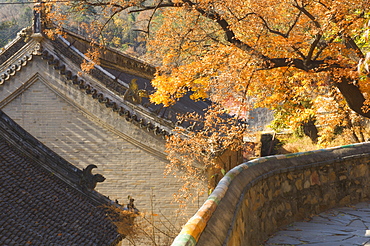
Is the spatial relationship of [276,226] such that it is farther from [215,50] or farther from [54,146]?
[54,146]

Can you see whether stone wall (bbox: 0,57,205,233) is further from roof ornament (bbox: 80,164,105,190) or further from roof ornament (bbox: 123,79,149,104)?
roof ornament (bbox: 80,164,105,190)

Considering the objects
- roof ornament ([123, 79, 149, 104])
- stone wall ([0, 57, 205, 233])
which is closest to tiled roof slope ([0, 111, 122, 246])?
stone wall ([0, 57, 205, 233])

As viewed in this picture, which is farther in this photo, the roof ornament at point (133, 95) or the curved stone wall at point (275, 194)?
the roof ornament at point (133, 95)

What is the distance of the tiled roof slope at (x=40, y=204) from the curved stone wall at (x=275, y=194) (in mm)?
5903

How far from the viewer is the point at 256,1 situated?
12.3 metres

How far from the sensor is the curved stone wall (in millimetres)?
4242

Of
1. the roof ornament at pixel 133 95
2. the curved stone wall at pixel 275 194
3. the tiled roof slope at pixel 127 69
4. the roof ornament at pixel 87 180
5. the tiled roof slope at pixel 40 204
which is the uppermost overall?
the tiled roof slope at pixel 127 69

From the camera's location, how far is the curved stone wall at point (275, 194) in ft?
13.9

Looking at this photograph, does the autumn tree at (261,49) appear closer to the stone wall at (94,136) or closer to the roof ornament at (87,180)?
the roof ornament at (87,180)

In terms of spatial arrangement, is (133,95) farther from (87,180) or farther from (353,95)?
(353,95)

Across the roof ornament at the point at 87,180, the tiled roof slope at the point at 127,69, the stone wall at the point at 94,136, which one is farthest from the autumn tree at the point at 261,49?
the tiled roof slope at the point at 127,69

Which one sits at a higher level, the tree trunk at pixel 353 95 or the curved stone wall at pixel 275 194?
the tree trunk at pixel 353 95

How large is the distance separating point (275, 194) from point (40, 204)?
285 inches

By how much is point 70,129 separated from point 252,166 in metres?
13.5
